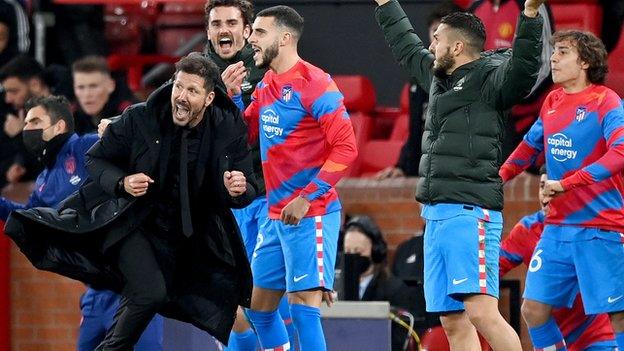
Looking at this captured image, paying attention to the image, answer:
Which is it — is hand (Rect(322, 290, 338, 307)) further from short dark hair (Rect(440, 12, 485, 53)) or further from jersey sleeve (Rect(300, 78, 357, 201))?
short dark hair (Rect(440, 12, 485, 53))

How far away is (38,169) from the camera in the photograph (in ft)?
44.8

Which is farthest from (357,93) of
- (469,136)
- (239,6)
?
(469,136)

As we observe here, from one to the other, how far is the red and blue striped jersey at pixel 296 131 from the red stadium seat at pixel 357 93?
378cm

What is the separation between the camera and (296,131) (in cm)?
966

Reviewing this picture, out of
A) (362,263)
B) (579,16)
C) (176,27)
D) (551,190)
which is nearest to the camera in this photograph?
(551,190)

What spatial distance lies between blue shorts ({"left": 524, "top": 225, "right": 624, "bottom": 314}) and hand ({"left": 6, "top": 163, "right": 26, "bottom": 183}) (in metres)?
5.01

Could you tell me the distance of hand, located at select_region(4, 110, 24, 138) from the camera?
13.6 m

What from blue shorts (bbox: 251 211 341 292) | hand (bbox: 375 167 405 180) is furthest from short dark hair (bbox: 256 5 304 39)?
hand (bbox: 375 167 405 180)

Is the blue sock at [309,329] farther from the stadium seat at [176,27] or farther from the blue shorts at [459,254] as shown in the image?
the stadium seat at [176,27]

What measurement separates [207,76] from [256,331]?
5.05 ft

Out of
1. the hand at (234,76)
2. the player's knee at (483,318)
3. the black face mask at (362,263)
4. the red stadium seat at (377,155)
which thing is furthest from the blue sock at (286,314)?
the red stadium seat at (377,155)

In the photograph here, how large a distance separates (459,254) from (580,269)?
0.98 metres

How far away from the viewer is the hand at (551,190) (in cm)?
935

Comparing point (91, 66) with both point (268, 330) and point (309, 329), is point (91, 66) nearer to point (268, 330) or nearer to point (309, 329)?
point (268, 330)
